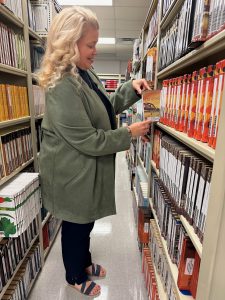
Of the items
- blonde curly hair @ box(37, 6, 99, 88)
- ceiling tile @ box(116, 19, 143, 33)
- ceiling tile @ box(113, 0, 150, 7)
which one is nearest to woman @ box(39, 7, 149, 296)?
blonde curly hair @ box(37, 6, 99, 88)

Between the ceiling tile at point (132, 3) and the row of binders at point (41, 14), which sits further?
the ceiling tile at point (132, 3)

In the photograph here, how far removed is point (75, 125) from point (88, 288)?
3.79ft

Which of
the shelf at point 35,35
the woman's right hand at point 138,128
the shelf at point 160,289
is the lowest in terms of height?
the shelf at point 160,289

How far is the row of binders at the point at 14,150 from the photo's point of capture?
129cm

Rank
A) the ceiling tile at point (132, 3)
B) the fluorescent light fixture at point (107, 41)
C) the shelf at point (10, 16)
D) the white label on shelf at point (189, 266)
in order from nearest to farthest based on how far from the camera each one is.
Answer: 1. the white label on shelf at point (189, 266)
2. the shelf at point (10, 16)
3. the ceiling tile at point (132, 3)
4. the fluorescent light fixture at point (107, 41)

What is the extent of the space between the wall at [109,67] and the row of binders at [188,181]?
7429 millimetres

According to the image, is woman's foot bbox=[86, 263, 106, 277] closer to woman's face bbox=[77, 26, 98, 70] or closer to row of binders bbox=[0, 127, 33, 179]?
row of binders bbox=[0, 127, 33, 179]

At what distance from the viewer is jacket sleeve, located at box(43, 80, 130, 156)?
1127 millimetres

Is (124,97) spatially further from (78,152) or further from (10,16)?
(10,16)

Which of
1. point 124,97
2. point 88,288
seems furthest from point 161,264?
point 124,97

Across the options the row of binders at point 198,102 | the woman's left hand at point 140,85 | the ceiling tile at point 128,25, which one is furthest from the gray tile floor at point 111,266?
the ceiling tile at point 128,25

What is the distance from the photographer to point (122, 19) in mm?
4316

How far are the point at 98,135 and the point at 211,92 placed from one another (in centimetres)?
61

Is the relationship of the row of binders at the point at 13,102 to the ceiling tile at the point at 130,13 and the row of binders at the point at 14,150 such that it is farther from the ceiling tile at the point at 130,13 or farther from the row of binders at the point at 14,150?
the ceiling tile at the point at 130,13
